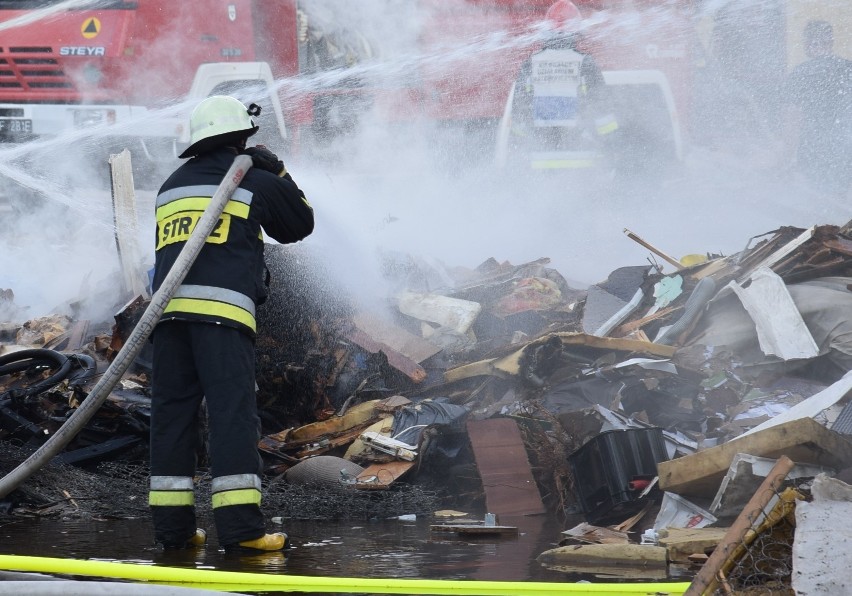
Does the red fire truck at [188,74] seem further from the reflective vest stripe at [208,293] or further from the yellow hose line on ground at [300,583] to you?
the yellow hose line on ground at [300,583]

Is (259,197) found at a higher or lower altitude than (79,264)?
higher

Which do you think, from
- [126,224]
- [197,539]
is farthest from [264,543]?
[126,224]

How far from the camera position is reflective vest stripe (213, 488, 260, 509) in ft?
12.5

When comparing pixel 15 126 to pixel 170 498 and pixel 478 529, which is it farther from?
pixel 478 529

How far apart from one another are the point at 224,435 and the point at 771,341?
358cm

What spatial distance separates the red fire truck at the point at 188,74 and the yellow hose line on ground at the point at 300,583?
7612mm

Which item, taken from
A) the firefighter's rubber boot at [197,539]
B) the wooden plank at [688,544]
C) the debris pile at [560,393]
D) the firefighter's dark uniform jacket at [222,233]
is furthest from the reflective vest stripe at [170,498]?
the wooden plank at [688,544]

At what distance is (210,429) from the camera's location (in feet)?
13.0

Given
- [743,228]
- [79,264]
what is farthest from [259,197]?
[743,228]

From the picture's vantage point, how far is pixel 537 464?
17.3ft

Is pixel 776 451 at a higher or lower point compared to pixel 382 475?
higher

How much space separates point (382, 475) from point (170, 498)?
1636 millimetres

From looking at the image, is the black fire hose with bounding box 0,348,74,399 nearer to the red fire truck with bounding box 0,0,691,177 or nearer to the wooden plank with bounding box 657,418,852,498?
the wooden plank with bounding box 657,418,852,498

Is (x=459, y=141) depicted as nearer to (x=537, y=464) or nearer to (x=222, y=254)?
(x=537, y=464)
